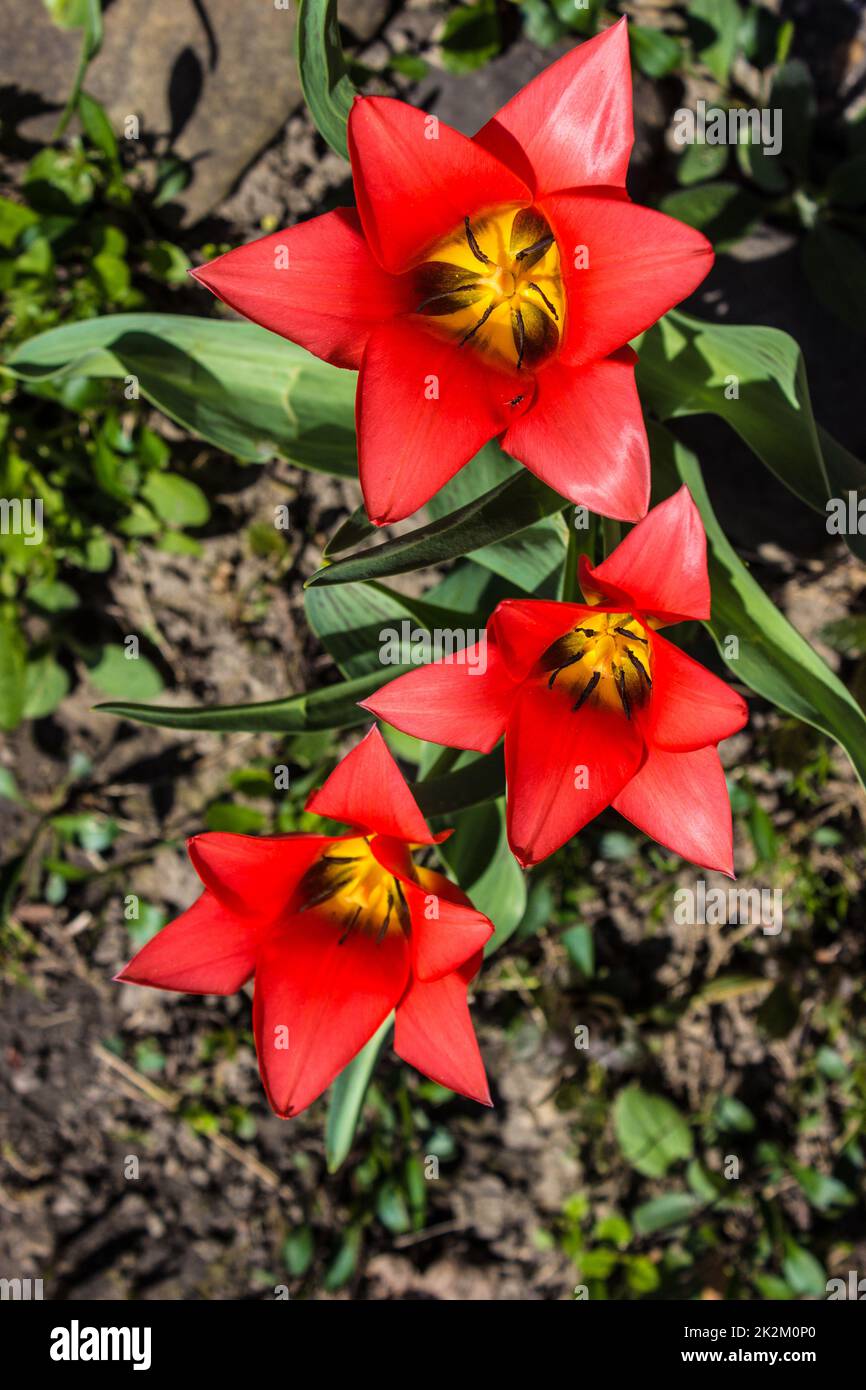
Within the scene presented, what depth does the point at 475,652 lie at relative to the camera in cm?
105

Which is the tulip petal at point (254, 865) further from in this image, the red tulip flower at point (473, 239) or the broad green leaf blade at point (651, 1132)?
the broad green leaf blade at point (651, 1132)

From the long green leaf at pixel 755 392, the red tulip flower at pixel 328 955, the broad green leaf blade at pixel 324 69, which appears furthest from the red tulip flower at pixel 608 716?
the broad green leaf blade at pixel 324 69

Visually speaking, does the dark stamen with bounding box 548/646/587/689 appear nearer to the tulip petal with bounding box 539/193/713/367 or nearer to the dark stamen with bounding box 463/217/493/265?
the tulip petal with bounding box 539/193/713/367

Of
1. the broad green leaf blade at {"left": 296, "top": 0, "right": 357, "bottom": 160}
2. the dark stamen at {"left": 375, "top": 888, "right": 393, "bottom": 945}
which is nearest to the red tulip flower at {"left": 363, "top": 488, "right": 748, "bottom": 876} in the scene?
the dark stamen at {"left": 375, "top": 888, "right": 393, "bottom": 945}

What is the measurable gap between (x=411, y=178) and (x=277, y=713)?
2.20 feet

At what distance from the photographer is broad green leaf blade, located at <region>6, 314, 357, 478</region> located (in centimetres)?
159

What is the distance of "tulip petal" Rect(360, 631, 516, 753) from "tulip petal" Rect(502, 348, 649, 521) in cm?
19

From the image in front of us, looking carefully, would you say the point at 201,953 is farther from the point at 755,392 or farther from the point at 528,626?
the point at 755,392

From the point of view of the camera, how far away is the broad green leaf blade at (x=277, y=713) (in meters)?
1.33

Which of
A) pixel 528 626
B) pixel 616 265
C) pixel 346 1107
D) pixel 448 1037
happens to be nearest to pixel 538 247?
pixel 616 265

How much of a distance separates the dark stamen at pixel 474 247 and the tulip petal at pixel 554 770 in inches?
18.8

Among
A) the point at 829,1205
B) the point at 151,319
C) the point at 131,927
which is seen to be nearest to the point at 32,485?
the point at 151,319

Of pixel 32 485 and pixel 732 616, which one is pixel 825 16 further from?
pixel 32 485
